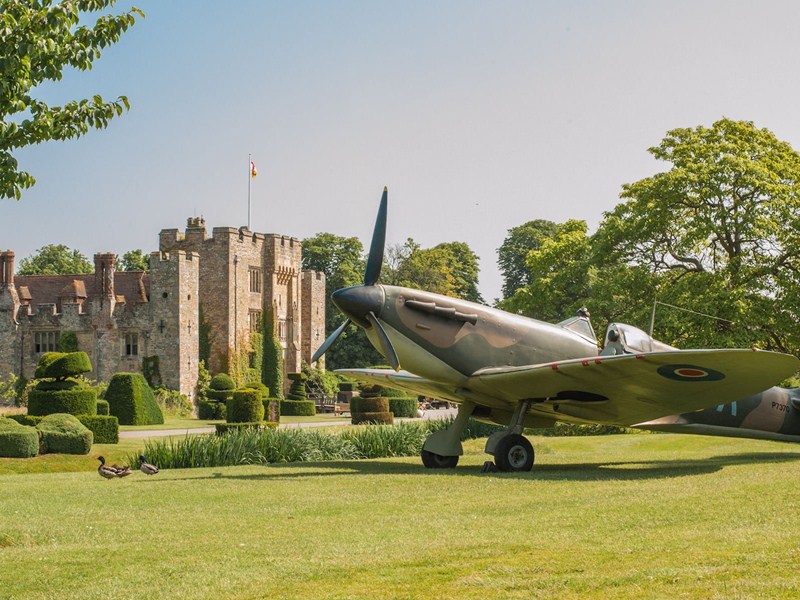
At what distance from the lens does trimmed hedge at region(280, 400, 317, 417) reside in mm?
62062

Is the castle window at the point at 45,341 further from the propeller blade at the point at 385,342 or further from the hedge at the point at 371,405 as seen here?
the propeller blade at the point at 385,342

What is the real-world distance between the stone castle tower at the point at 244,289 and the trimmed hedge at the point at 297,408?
365 inches

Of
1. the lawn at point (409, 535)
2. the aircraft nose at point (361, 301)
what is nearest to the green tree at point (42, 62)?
the lawn at point (409, 535)

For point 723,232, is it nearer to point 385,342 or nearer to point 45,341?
point 385,342

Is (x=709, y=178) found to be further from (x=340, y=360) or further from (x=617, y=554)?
(x=340, y=360)

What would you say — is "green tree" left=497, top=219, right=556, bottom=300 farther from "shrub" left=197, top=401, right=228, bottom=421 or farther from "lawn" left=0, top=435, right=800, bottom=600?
"lawn" left=0, top=435, right=800, bottom=600

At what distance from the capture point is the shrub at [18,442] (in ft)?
82.0

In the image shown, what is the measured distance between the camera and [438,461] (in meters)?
19.5

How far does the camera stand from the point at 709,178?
36.9m

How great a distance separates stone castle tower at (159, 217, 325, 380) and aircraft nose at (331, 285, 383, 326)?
5341 cm

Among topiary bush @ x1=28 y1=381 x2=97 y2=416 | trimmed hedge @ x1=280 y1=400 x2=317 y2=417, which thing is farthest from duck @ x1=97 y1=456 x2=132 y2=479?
trimmed hedge @ x1=280 y1=400 x2=317 y2=417

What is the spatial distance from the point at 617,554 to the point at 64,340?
6118 cm

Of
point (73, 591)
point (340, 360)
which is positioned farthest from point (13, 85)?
point (340, 360)

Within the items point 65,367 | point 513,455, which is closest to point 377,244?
point 513,455
